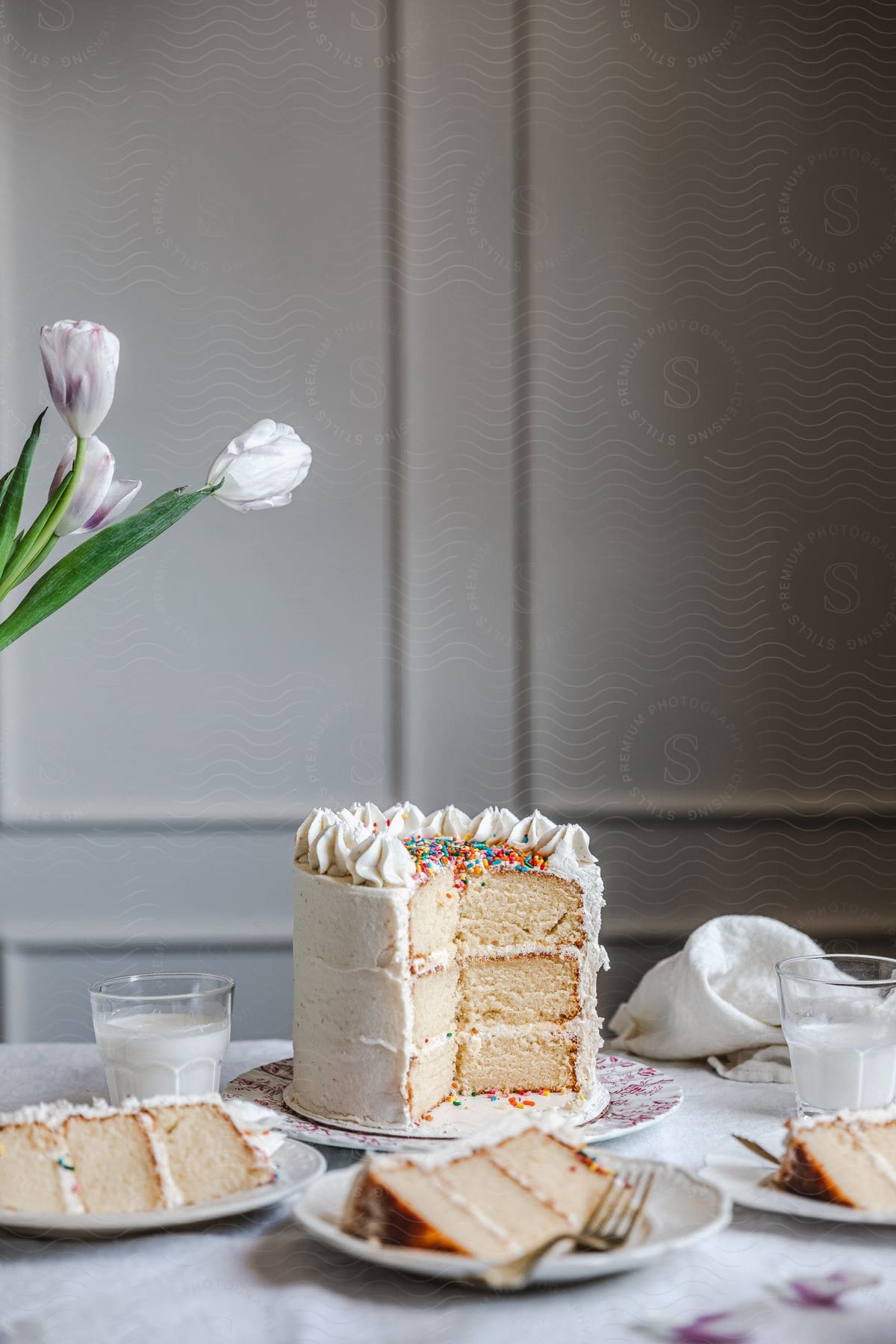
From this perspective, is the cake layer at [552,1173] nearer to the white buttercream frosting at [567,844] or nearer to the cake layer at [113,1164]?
the cake layer at [113,1164]

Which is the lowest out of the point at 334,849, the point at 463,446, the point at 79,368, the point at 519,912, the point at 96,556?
the point at 519,912

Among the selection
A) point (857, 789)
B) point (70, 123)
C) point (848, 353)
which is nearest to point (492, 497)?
point (848, 353)

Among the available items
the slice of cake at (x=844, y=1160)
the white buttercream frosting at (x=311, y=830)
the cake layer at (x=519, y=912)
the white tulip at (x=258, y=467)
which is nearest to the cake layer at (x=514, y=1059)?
the cake layer at (x=519, y=912)

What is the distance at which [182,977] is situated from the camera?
1477mm

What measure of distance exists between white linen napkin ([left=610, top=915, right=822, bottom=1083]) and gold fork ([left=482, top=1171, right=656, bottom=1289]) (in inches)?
26.9

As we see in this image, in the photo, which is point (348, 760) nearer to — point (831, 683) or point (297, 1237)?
point (831, 683)

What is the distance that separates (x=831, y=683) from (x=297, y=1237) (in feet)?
6.28

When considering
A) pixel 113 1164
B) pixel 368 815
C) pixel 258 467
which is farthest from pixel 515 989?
pixel 258 467

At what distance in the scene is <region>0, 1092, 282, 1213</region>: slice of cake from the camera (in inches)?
44.4

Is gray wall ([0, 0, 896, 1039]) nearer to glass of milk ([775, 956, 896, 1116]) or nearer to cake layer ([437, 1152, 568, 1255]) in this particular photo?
glass of milk ([775, 956, 896, 1116])

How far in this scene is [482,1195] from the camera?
1.07 metres

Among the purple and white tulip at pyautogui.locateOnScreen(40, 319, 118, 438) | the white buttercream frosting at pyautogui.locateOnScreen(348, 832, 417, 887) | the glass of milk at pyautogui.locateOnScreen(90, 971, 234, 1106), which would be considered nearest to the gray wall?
the white buttercream frosting at pyautogui.locateOnScreen(348, 832, 417, 887)

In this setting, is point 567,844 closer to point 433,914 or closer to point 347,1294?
point 433,914

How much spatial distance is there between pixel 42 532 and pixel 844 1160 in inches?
39.0
